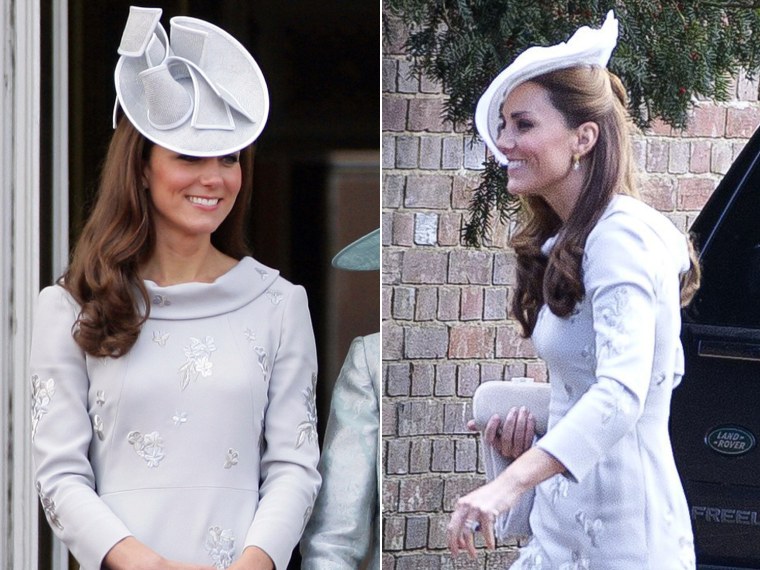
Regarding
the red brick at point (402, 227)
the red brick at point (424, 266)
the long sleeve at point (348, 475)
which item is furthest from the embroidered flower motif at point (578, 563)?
the red brick at point (402, 227)

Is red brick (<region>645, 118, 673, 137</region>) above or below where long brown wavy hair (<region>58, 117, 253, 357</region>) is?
above

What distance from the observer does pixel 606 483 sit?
8.27 feet

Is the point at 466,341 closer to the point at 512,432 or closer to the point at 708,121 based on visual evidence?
the point at 512,432

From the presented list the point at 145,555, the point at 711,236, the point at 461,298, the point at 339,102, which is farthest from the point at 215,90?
the point at 711,236

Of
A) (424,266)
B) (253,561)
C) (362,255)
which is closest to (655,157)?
(424,266)

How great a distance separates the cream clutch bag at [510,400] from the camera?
258cm

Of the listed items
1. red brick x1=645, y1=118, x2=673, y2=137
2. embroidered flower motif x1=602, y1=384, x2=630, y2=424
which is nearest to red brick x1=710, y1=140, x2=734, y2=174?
red brick x1=645, y1=118, x2=673, y2=137

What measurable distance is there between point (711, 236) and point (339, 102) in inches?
35.0

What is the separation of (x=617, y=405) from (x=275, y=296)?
29.9 inches

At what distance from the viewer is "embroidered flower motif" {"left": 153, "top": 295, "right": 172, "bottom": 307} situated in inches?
91.7

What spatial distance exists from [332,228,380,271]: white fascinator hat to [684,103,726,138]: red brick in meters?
0.77

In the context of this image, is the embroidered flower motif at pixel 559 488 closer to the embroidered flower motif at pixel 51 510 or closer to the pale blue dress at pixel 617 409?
the pale blue dress at pixel 617 409

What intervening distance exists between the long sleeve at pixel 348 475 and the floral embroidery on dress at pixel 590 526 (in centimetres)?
45

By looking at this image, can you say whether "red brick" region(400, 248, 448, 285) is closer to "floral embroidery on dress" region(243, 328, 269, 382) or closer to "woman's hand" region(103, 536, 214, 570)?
"floral embroidery on dress" region(243, 328, 269, 382)
